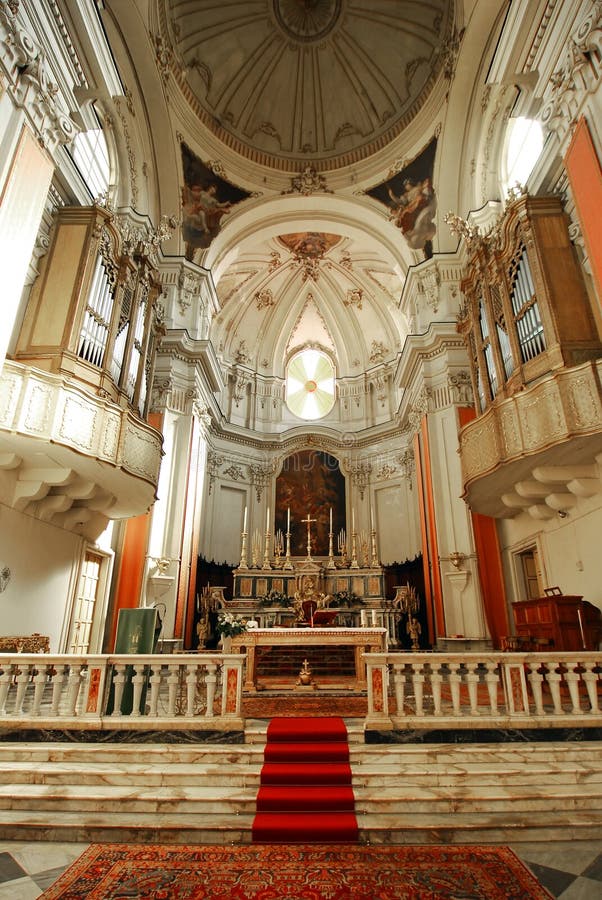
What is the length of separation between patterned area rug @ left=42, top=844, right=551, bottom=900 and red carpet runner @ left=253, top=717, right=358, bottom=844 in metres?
0.11

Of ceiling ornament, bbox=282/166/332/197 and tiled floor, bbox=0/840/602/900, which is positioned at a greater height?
ceiling ornament, bbox=282/166/332/197

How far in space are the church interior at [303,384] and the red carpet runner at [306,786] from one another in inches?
7.8

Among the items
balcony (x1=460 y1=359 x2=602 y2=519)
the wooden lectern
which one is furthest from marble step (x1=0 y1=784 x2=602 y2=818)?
balcony (x1=460 y1=359 x2=602 y2=519)

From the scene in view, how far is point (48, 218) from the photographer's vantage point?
8.77 metres

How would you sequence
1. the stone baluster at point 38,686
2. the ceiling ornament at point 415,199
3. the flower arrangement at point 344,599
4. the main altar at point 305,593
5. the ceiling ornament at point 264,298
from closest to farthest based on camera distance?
the stone baluster at point 38,686 < the main altar at point 305,593 < the flower arrangement at point 344,599 < the ceiling ornament at point 415,199 < the ceiling ornament at point 264,298

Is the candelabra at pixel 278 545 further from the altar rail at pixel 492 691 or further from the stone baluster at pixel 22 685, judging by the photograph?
the stone baluster at pixel 22 685

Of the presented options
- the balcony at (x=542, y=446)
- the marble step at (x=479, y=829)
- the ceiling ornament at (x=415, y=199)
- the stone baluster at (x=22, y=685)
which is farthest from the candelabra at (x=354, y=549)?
the marble step at (x=479, y=829)

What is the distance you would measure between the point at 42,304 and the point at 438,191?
11.1 m

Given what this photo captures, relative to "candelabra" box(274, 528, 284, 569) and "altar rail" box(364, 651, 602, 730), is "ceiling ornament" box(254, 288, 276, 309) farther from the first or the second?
"altar rail" box(364, 651, 602, 730)

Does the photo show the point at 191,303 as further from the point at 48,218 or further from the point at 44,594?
the point at 44,594

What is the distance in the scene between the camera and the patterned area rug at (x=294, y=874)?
10.2ft

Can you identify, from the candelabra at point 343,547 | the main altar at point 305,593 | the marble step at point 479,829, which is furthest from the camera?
the candelabra at point 343,547

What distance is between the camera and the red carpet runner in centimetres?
382

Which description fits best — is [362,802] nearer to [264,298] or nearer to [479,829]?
[479,829]
